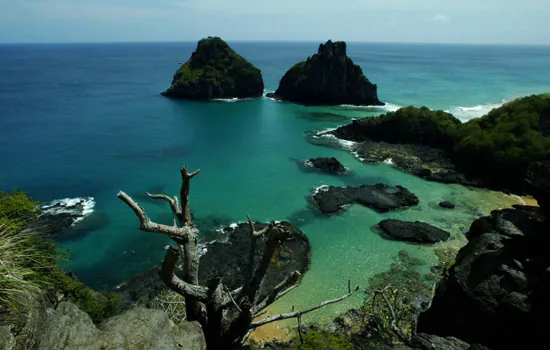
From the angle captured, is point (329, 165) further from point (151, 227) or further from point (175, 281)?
point (151, 227)

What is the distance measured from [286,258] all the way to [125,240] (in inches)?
706

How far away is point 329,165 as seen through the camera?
58719 mm

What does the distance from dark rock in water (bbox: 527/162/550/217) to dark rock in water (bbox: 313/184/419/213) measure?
22.6m

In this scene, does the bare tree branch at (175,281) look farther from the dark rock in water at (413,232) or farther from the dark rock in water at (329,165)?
the dark rock in water at (329,165)

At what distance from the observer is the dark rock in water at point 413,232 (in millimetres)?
38438

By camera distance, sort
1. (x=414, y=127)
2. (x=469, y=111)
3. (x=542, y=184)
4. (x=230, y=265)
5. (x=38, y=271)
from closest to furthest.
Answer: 1. (x=38, y=271)
2. (x=542, y=184)
3. (x=230, y=265)
4. (x=414, y=127)
5. (x=469, y=111)

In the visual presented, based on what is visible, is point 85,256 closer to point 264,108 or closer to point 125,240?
point 125,240

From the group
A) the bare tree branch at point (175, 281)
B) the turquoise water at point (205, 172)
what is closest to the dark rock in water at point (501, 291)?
the turquoise water at point (205, 172)

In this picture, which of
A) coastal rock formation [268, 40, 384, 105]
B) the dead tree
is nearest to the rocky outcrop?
the dead tree

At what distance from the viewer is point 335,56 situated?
112 m

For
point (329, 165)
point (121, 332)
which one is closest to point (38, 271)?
point (121, 332)

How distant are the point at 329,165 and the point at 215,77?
7602 centimetres

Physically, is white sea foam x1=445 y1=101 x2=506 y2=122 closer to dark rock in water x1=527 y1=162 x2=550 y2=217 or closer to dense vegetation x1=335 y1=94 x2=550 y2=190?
dense vegetation x1=335 y1=94 x2=550 y2=190

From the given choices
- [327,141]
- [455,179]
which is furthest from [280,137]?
[455,179]
